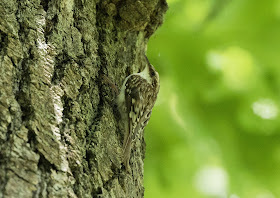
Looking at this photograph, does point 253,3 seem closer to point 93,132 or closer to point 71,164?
point 93,132

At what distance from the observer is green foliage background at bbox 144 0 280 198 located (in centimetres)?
350

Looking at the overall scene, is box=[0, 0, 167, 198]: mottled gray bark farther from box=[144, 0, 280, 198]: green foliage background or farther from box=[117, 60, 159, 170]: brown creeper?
box=[144, 0, 280, 198]: green foliage background

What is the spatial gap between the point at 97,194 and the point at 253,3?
2401 mm

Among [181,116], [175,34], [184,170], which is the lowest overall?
[184,170]

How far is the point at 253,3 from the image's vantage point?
141 inches

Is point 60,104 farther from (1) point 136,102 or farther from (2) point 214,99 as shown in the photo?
(2) point 214,99

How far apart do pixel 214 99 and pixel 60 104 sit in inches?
80.5

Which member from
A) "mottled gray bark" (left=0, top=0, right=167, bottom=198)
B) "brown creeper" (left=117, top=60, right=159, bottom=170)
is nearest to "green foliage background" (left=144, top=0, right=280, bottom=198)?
"brown creeper" (left=117, top=60, right=159, bottom=170)

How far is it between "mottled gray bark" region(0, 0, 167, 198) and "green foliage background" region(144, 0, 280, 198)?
103cm

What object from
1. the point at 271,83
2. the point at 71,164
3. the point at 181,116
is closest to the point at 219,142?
the point at 181,116

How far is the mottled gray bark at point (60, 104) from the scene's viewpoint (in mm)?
1446

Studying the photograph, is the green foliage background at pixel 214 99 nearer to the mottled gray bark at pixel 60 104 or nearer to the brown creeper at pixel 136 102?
the brown creeper at pixel 136 102

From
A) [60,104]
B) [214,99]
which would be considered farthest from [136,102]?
[60,104]

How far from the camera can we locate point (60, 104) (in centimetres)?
176
